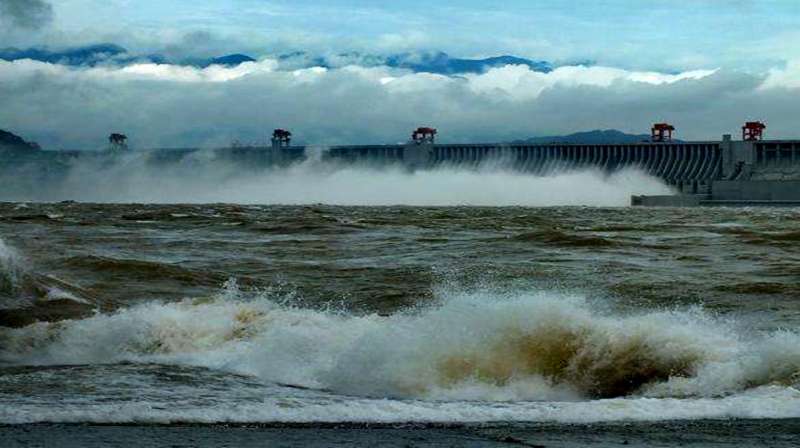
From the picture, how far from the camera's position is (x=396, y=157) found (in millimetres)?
134500

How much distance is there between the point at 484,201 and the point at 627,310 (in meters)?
102

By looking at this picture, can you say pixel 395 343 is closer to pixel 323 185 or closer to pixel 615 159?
pixel 615 159

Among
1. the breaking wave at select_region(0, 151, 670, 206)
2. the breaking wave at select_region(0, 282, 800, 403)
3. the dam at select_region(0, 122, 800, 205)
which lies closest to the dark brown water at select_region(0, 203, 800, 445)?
the breaking wave at select_region(0, 282, 800, 403)

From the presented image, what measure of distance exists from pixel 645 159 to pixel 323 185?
39897 millimetres

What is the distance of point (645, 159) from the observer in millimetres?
117625

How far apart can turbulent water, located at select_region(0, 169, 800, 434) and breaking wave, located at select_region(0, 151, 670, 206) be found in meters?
90.2

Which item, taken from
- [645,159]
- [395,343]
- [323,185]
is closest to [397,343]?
[395,343]

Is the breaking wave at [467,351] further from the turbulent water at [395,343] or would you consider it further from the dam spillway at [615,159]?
the dam spillway at [615,159]

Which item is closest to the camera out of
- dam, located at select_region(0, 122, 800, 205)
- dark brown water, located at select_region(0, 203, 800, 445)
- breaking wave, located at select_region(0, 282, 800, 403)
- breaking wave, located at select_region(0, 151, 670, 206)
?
dark brown water, located at select_region(0, 203, 800, 445)

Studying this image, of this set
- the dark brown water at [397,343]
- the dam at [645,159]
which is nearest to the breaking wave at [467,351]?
the dark brown water at [397,343]

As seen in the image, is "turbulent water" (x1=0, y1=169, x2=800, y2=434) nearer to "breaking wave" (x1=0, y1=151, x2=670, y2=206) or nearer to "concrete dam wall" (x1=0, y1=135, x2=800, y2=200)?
"concrete dam wall" (x1=0, y1=135, x2=800, y2=200)

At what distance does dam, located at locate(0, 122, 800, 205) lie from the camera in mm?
102625

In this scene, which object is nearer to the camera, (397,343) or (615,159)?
(397,343)

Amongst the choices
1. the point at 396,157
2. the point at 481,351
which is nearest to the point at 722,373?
the point at 481,351
